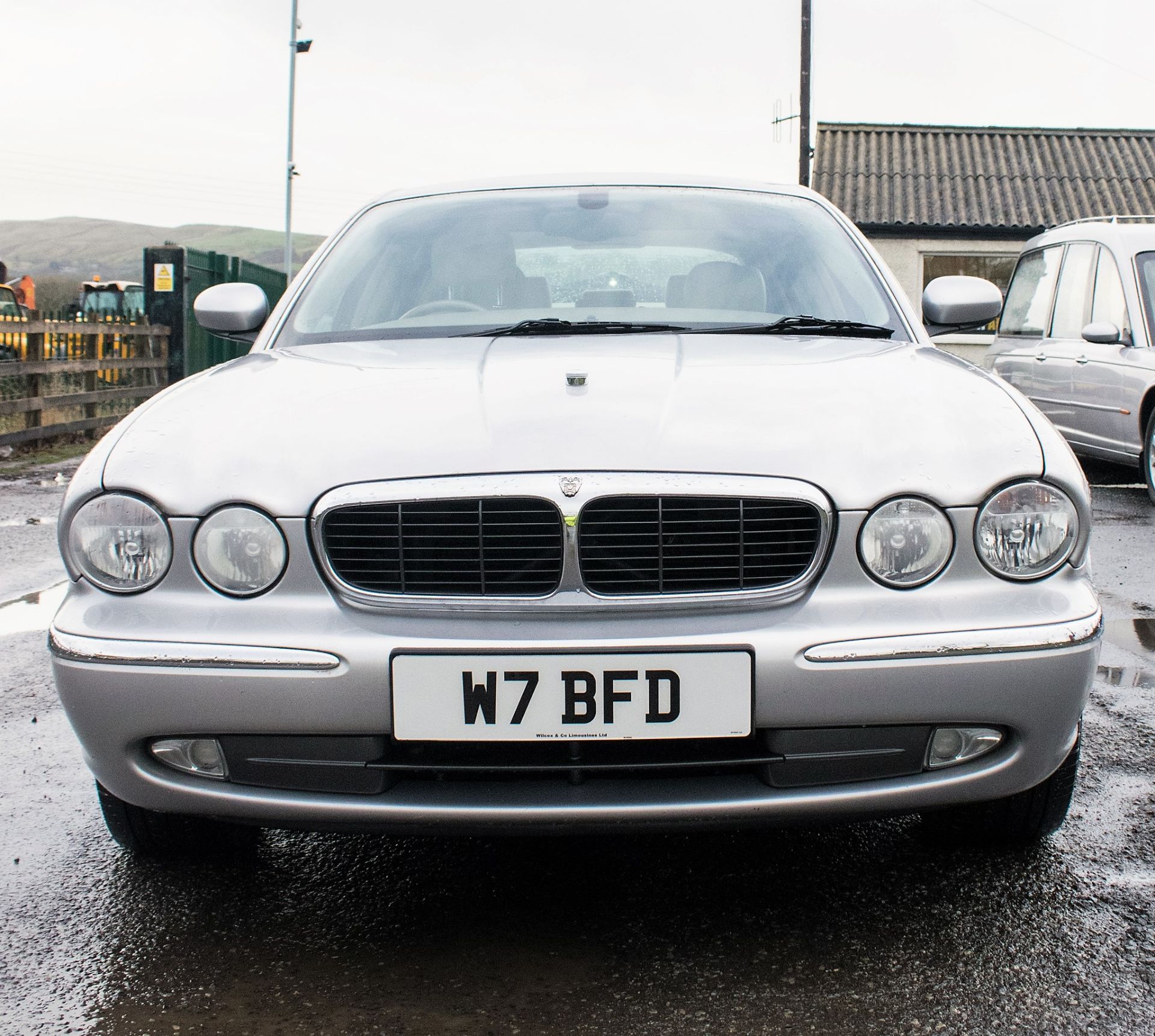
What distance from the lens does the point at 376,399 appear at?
7.97 feet

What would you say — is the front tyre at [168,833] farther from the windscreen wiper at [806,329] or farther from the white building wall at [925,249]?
the white building wall at [925,249]

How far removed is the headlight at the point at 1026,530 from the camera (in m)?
2.20

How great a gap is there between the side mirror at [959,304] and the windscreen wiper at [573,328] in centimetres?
90

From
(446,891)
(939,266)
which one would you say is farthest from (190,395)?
(939,266)

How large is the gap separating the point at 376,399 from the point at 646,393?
1.66 ft

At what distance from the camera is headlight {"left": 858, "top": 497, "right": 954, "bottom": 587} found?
Result: 216cm

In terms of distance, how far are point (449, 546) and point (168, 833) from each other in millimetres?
890

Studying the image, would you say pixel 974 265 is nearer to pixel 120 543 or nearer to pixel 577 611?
pixel 577 611

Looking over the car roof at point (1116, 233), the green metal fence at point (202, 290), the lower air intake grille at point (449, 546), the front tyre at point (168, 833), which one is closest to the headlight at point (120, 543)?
the lower air intake grille at point (449, 546)

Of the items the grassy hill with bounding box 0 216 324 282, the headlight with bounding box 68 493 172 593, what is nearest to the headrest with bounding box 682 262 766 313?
the headlight with bounding box 68 493 172 593

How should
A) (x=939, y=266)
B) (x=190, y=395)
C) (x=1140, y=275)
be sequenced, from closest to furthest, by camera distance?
(x=190, y=395)
(x=1140, y=275)
(x=939, y=266)

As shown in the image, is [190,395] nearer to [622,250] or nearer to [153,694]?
[153,694]

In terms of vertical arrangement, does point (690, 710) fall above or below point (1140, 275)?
below

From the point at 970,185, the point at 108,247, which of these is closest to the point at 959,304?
the point at 970,185
